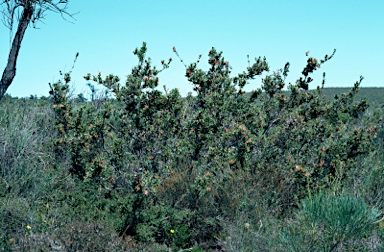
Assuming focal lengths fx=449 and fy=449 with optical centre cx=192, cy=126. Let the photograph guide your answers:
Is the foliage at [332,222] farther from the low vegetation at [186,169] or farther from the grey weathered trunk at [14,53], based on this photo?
the grey weathered trunk at [14,53]

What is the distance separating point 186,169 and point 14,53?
344 cm

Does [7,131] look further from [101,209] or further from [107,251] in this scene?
[107,251]

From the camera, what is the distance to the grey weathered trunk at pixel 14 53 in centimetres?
742

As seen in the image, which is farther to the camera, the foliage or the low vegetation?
the low vegetation

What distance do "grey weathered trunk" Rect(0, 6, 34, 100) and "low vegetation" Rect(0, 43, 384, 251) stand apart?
0.87 meters

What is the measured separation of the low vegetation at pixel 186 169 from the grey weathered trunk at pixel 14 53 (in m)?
0.87

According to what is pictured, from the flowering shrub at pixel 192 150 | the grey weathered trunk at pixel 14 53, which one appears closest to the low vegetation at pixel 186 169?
the flowering shrub at pixel 192 150

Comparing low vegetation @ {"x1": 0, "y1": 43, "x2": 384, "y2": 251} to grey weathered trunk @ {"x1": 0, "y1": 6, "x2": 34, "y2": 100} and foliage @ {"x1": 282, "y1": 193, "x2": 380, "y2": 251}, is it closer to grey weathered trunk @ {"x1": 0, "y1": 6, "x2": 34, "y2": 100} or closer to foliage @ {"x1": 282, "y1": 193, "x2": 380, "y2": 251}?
foliage @ {"x1": 282, "y1": 193, "x2": 380, "y2": 251}

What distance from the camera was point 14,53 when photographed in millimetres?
7441

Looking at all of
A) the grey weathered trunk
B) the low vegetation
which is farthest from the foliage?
the grey weathered trunk

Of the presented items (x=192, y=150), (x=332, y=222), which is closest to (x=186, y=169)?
(x=192, y=150)

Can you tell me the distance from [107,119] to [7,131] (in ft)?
7.80

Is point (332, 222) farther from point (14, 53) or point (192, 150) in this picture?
point (14, 53)

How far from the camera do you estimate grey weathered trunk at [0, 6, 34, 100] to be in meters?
7.42
